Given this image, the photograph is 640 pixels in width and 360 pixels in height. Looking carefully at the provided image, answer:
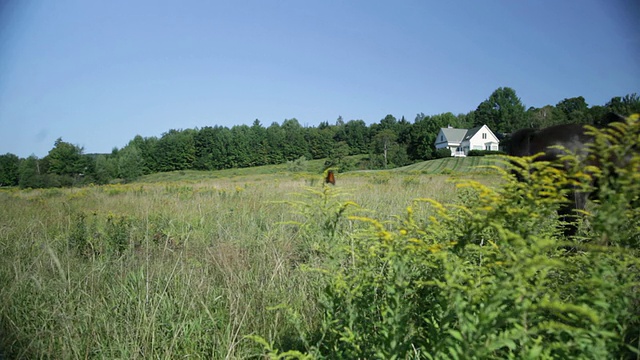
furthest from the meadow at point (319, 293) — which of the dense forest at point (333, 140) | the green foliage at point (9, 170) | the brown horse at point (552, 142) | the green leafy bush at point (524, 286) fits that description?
the dense forest at point (333, 140)

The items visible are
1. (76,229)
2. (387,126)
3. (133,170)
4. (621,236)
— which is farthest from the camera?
(387,126)

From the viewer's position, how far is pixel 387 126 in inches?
3999

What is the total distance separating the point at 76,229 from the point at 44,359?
3262 millimetres

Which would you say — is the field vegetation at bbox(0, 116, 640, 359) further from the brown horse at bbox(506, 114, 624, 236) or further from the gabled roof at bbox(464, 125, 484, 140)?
the gabled roof at bbox(464, 125, 484, 140)

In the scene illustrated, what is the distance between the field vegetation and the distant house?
7564 centimetres

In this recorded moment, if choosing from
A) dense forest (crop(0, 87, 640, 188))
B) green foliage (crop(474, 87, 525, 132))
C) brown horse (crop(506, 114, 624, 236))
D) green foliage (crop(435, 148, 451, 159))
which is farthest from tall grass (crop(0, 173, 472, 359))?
green foliage (crop(474, 87, 525, 132))

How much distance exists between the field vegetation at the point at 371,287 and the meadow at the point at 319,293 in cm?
1

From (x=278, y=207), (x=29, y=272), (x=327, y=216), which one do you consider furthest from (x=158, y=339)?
(x=278, y=207)

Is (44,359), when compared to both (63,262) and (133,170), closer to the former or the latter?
(63,262)

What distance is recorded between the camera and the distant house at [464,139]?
2859 inches

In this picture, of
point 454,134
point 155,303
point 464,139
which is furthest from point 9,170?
point 464,139

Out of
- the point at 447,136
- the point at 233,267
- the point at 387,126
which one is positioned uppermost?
the point at 387,126

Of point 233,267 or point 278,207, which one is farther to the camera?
point 278,207

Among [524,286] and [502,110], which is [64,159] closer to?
[524,286]
